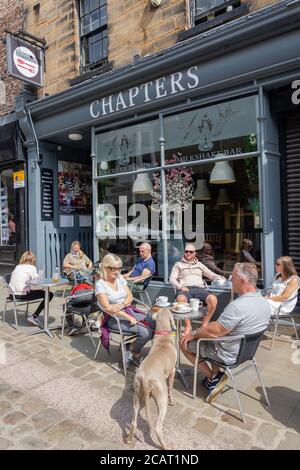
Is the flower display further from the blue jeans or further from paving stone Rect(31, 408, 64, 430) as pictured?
paving stone Rect(31, 408, 64, 430)

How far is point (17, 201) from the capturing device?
31.2 feet

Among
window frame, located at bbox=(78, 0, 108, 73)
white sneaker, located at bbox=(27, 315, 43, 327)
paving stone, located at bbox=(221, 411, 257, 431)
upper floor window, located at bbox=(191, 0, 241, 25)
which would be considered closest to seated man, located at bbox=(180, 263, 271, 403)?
paving stone, located at bbox=(221, 411, 257, 431)

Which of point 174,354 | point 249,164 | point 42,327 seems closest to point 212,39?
point 249,164

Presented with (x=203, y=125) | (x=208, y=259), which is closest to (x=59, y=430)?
(x=208, y=259)

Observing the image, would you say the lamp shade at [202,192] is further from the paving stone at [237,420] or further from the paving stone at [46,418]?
the paving stone at [46,418]

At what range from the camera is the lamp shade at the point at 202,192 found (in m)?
6.38

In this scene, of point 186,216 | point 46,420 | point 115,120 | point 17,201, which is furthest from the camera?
point 17,201

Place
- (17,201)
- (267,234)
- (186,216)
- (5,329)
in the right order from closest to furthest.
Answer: (267,234) < (5,329) < (186,216) < (17,201)

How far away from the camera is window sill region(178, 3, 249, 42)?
5542 millimetres

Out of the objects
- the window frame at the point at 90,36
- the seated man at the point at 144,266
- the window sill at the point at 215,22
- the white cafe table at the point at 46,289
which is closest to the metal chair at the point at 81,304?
the white cafe table at the point at 46,289

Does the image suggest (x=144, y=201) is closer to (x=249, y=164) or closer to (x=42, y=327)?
(x=249, y=164)

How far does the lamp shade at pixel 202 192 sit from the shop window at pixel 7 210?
19.2 ft

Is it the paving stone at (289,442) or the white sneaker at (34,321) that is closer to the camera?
the paving stone at (289,442)

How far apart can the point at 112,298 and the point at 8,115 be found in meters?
7.51
